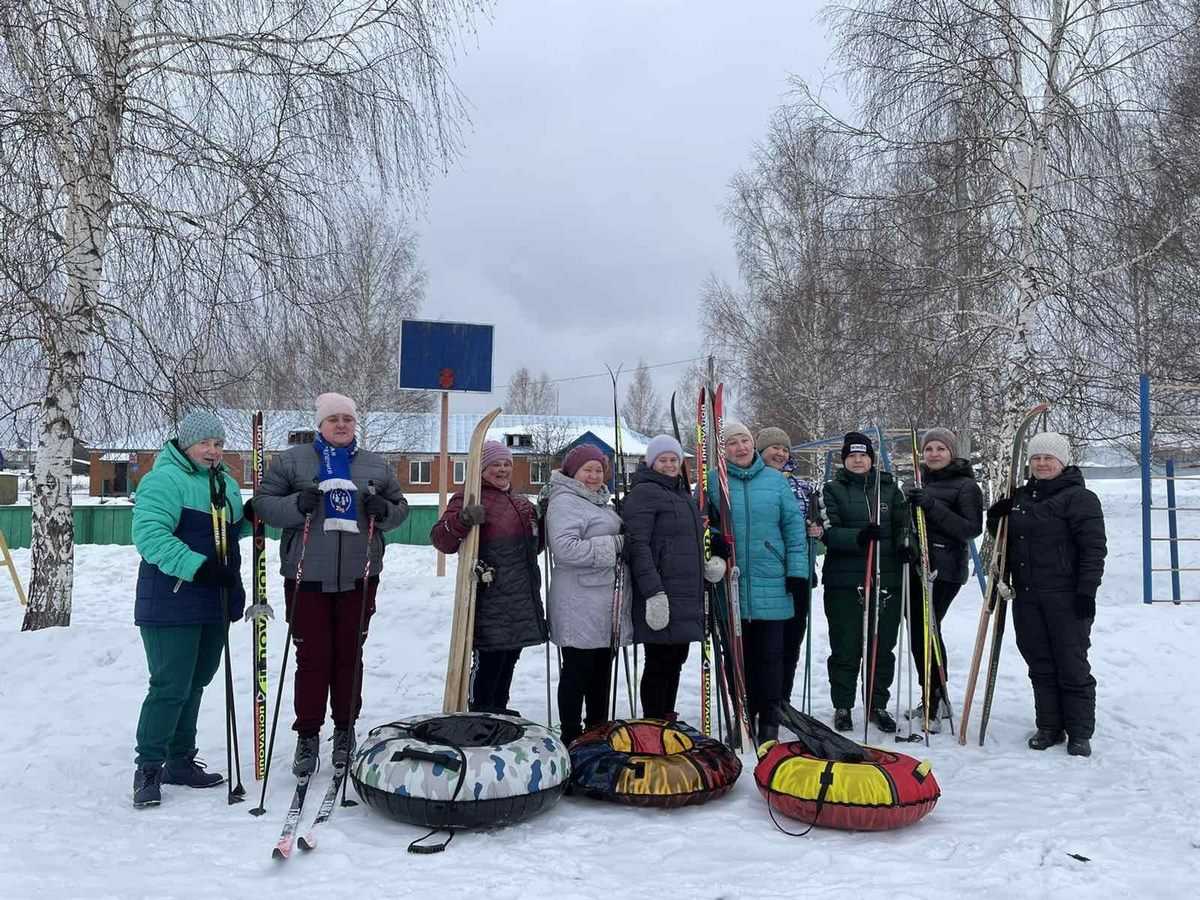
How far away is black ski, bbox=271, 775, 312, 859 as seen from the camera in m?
3.00

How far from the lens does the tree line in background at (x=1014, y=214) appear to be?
9258 mm

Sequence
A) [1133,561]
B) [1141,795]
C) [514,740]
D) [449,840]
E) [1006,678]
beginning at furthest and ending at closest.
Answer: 1. [1133,561]
2. [1006,678]
3. [1141,795]
4. [514,740]
5. [449,840]

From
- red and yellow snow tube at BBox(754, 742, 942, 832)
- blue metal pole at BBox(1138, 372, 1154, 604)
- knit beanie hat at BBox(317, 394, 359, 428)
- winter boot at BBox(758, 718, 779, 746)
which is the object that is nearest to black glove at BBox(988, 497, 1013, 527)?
winter boot at BBox(758, 718, 779, 746)

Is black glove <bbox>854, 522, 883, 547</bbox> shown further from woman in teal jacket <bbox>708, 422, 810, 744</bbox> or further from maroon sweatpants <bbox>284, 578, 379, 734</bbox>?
maroon sweatpants <bbox>284, 578, 379, 734</bbox>

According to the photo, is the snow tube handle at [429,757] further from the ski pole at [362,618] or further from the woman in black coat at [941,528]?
the woman in black coat at [941,528]

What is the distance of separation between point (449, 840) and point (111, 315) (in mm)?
5231

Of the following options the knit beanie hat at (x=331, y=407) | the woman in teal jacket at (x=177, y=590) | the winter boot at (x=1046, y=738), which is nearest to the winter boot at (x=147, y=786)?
the woman in teal jacket at (x=177, y=590)

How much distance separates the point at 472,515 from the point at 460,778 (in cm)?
126

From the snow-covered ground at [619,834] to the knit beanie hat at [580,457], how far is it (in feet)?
5.07

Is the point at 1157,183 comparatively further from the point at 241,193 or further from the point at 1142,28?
the point at 241,193

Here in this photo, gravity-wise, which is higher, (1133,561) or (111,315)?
(111,315)

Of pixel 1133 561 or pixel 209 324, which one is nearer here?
pixel 209 324

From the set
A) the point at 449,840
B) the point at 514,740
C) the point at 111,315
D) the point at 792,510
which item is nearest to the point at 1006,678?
the point at 792,510

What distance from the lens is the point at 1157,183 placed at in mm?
9391
